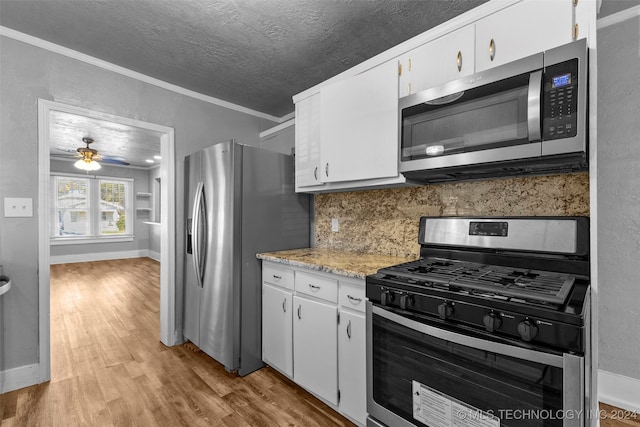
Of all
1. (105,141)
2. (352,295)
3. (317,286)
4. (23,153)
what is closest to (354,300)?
(352,295)

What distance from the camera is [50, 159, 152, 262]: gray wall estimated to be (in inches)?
270

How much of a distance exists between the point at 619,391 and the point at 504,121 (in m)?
2.02

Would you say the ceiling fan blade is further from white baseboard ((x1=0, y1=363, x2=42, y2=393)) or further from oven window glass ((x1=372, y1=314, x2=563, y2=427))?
oven window glass ((x1=372, y1=314, x2=563, y2=427))

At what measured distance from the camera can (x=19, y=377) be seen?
6.88 feet

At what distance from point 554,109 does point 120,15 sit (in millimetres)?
2624

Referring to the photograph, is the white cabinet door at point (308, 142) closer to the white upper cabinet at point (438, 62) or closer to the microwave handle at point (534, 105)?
the white upper cabinet at point (438, 62)

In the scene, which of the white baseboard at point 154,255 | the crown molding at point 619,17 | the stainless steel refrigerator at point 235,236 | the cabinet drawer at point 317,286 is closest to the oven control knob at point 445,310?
the cabinet drawer at point 317,286

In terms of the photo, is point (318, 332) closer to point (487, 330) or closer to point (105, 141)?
point (487, 330)

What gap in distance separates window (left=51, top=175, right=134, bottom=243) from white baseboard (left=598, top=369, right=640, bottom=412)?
9.26 m

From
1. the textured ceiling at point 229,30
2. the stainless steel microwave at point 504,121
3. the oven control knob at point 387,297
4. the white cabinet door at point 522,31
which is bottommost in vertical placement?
the oven control knob at point 387,297

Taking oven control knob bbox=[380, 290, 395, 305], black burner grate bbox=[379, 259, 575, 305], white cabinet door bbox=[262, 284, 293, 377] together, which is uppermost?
black burner grate bbox=[379, 259, 575, 305]

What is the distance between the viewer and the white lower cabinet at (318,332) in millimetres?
1649

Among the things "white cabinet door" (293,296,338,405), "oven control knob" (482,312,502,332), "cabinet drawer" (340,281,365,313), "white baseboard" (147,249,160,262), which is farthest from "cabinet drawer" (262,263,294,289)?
"white baseboard" (147,249,160,262)

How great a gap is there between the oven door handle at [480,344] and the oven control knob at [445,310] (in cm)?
7
